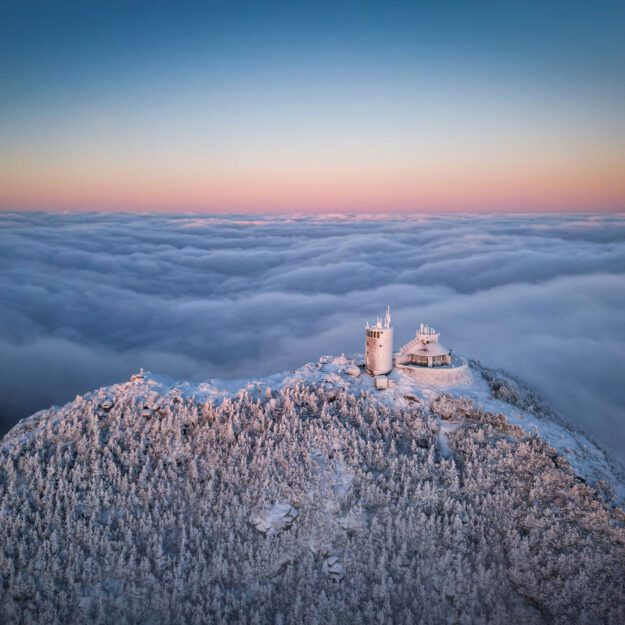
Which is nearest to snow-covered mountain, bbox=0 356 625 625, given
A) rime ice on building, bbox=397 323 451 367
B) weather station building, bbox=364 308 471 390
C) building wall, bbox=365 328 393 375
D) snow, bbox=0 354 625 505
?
snow, bbox=0 354 625 505

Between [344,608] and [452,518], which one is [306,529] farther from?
[452,518]

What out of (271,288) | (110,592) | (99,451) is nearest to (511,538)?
(110,592)

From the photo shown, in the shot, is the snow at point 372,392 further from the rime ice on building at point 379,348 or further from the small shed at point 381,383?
the rime ice on building at point 379,348

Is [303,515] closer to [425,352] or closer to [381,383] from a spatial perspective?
[381,383]

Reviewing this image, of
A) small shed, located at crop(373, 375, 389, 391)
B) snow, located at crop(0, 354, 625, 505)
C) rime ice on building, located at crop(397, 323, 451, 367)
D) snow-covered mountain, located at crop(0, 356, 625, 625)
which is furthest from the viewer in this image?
rime ice on building, located at crop(397, 323, 451, 367)

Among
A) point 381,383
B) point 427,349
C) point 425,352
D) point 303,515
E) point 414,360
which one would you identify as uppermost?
point 427,349

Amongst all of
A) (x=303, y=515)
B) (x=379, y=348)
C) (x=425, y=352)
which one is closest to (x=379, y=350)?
(x=379, y=348)

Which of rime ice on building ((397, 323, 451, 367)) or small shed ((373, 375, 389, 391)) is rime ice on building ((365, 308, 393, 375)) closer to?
small shed ((373, 375, 389, 391))

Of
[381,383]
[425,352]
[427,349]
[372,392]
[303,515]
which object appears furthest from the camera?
[427,349]
